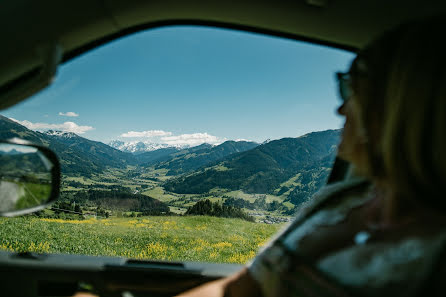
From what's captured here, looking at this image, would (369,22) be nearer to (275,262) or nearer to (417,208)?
(417,208)

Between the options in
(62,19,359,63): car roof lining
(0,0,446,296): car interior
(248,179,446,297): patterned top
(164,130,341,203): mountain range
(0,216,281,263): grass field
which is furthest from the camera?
(164,130,341,203): mountain range

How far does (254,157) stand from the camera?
532 feet

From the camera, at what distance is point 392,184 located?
3.69 ft

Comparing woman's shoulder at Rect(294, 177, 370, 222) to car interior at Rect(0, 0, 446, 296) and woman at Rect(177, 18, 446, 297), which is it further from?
car interior at Rect(0, 0, 446, 296)

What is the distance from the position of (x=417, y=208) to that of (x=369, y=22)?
3.86 feet

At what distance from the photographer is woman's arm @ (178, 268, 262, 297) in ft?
5.55

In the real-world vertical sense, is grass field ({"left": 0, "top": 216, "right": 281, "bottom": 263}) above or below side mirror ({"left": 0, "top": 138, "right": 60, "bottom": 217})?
below

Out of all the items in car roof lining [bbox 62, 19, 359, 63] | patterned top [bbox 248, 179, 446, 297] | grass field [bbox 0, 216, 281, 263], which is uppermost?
car roof lining [bbox 62, 19, 359, 63]

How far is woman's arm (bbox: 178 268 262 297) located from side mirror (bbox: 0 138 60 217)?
42.8 inches

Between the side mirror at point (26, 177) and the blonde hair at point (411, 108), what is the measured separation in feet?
5.61

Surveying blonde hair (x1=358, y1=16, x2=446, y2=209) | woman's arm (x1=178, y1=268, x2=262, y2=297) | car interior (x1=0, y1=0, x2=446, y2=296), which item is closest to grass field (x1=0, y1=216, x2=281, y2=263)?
car interior (x1=0, y1=0, x2=446, y2=296)

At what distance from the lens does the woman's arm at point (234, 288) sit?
1.69 m

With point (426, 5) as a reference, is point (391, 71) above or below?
below

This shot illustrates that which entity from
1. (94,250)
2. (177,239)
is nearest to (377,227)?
(94,250)
